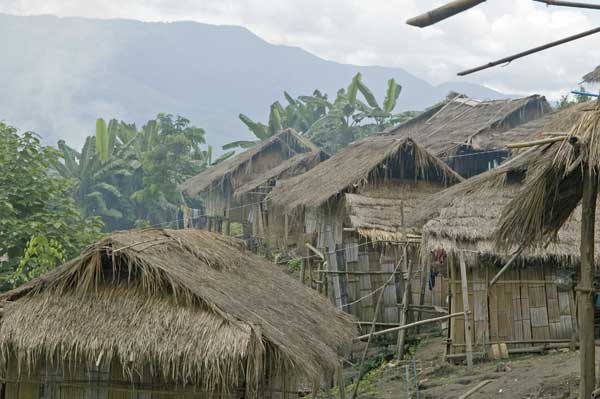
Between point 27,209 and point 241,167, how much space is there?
14690mm

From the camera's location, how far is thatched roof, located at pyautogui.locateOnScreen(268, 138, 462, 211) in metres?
19.6

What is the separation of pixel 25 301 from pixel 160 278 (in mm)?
1812

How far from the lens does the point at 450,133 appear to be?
26.5 metres

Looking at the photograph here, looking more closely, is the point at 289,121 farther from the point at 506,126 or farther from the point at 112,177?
the point at 506,126

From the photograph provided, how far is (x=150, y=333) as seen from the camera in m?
9.60

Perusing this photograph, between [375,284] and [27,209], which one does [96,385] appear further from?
[375,284]

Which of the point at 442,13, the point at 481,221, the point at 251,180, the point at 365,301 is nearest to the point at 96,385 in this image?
the point at 481,221

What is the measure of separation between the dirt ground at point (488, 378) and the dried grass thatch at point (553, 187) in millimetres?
3147

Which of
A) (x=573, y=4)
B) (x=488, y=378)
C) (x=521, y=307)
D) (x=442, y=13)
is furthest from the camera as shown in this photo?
(x=521, y=307)

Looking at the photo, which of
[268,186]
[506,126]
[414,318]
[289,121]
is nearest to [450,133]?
[506,126]

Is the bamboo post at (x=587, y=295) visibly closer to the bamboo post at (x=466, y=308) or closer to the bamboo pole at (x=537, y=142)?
the bamboo pole at (x=537, y=142)

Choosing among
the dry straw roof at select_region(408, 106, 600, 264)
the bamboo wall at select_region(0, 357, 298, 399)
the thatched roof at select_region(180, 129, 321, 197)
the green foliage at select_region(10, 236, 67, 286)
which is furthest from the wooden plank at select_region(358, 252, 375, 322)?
the thatched roof at select_region(180, 129, 321, 197)

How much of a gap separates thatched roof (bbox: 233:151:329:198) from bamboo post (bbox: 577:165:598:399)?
2157cm

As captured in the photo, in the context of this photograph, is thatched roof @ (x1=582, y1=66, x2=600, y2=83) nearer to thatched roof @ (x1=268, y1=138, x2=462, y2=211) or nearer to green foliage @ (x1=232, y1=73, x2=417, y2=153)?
thatched roof @ (x1=268, y1=138, x2=462, y2=211)
